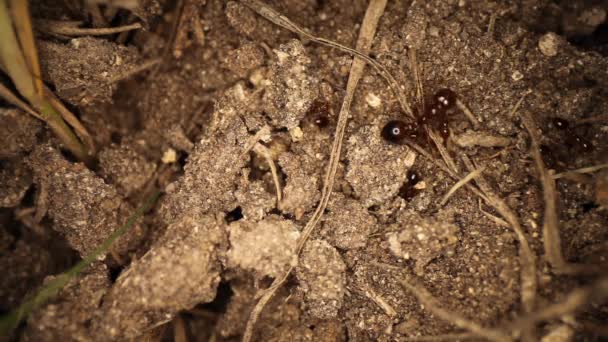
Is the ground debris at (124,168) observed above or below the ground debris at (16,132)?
below

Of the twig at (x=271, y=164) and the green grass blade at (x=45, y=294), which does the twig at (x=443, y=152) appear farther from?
the green grass blade at (x=45, y=294)

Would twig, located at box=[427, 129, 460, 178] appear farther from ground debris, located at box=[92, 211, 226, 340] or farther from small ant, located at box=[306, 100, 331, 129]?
ground debris, located at box=[92, 211, 226, 340]

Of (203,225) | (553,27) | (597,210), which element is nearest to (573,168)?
(597,210)

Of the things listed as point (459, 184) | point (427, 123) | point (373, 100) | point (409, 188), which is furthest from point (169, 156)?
point (459, 184)

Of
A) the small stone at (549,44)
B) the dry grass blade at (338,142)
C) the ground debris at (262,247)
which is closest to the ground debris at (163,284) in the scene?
the ground debris at (262,247)

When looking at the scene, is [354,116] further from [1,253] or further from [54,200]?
[1,253]

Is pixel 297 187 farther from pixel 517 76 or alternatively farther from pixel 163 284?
pixel 517 76

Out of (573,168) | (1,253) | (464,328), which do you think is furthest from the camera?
(1,253)
